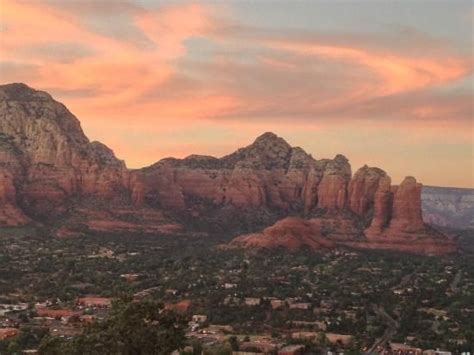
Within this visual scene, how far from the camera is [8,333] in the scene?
70.3 meters

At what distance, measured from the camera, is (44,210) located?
552ft

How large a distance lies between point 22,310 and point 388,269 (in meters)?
64.4

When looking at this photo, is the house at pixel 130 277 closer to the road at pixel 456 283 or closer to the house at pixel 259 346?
the house at pixel 259 346

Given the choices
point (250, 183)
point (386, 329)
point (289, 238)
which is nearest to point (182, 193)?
point (250, 183)

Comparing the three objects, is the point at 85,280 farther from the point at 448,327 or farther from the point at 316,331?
the point at 448,327

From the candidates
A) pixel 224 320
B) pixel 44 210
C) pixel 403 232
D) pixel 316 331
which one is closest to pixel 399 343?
pixel 316 331

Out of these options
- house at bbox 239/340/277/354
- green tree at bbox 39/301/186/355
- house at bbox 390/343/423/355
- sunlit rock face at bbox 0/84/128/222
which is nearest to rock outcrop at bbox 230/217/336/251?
sunlit rock face at bbox 0/84/128/222

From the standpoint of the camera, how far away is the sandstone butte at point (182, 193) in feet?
520

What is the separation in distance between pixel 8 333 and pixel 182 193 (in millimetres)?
120050

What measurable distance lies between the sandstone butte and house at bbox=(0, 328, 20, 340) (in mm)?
72676

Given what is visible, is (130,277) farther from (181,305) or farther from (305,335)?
(305,335)

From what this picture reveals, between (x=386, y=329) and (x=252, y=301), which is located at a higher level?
(x=252, y=301)

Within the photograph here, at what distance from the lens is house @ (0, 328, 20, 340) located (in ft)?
227

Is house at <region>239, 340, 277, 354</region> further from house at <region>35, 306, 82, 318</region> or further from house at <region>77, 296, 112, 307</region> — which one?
house at <region>77, 296, 112, 307</region>
